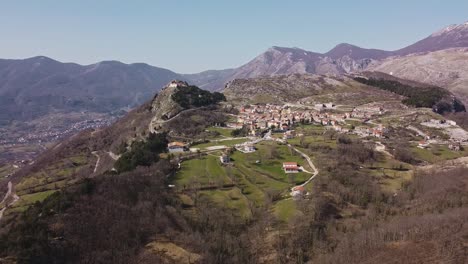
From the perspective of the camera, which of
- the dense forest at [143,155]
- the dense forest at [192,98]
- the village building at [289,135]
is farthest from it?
the dense forest at [192,98]

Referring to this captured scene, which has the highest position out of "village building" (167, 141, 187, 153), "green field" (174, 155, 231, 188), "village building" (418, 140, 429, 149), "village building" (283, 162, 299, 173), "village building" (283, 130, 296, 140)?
"village building" (167, 141, 187, 153)

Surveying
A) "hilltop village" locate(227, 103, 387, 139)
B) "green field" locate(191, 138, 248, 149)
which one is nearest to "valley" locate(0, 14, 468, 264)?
"green field" locate(191, 138, 248, 149)

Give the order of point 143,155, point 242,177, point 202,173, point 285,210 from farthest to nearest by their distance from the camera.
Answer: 1. point 143,155
2. point 202,173
3. point 242,177
4. point 285,210

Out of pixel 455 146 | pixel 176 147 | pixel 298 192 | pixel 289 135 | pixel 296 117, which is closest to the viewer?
pixel 298 192

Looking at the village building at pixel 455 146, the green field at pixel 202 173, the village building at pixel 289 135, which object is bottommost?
the village building at pixel 455 146

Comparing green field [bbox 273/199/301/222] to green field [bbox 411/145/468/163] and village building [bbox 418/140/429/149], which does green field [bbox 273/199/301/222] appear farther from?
village building [bbox 418/140/429/149]

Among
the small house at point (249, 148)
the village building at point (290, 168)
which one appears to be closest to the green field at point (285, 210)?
the village building at point (290, 168)

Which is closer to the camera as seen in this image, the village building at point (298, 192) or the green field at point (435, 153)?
the village building at point (298, 192)

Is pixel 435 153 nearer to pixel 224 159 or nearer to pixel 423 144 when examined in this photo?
pixel 423 144

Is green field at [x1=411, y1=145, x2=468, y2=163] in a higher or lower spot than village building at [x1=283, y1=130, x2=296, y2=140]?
lower

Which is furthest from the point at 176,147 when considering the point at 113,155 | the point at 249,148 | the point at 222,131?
the point at 113,155

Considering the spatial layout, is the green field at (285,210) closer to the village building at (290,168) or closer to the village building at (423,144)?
the village building at (290,168)

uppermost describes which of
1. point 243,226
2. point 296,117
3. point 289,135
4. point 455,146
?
point 296,117
